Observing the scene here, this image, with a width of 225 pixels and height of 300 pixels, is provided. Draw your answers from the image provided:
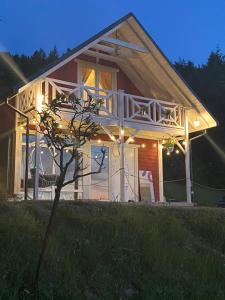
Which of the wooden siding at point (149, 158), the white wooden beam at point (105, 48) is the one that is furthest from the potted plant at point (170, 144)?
the white wooden beam at point (105, 48)

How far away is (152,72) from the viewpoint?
54.2 feet

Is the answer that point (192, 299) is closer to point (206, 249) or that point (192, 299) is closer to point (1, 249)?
point (206, 249)

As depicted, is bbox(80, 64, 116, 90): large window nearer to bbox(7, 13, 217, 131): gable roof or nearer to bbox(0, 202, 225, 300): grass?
bbox(7, 13, 217, 131): gable roof

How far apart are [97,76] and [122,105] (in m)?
2.27

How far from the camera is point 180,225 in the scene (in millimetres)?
9383

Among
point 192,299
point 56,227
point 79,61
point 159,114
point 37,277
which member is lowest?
point 192,299

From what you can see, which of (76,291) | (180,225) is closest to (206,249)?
(180,225)

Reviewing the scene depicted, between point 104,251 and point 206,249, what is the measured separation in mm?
2336

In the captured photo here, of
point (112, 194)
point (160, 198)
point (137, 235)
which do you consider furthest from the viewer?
point (160, 198)

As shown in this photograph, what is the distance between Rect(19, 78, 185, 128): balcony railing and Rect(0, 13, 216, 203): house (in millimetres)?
30

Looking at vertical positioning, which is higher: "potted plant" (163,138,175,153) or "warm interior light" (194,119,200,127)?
"warm interior light" (194,119,200,127)

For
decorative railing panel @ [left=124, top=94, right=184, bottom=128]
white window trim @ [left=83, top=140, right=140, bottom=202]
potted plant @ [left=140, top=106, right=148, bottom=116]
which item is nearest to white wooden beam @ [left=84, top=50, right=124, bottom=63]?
decorative railing panel @ [left=124, top=94, right=184, bottom=128]

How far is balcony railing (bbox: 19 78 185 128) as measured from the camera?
13711 millimetres

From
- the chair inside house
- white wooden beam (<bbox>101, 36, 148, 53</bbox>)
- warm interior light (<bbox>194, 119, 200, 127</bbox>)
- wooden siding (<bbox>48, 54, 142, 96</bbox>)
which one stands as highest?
white wooden beam (<bbox>101, 36, 148, 53</bbox>)
